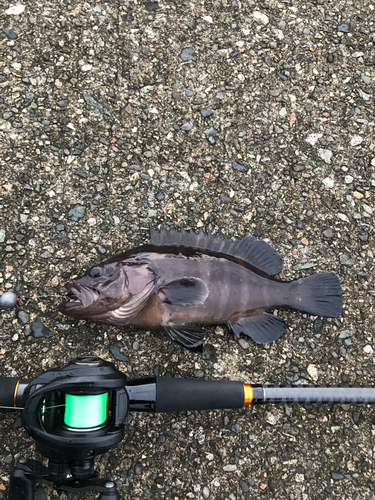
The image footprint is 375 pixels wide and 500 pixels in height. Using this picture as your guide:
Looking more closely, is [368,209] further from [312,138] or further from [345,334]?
[345,334]

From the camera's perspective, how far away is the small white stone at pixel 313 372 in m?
2.71

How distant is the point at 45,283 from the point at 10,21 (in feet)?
6.35

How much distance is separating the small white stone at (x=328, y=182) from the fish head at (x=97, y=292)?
1.62m

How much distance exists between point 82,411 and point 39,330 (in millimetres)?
889

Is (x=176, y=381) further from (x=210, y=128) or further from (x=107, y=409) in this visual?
(x=210, y=128)

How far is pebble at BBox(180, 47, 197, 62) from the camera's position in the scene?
3100 mm

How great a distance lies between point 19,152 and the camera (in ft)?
9.24

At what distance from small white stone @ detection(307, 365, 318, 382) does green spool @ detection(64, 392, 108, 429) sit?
1.45 metres

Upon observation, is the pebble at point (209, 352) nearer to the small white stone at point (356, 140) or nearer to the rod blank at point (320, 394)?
the rod blank at point (320, 394)

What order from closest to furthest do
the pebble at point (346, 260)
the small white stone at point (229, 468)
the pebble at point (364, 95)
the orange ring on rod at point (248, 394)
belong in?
the orange ring on rod at point (248, 394)
the small white stone at point (229, 468)
the pebble at point (346, 260)
the pebble at point (364, 95)

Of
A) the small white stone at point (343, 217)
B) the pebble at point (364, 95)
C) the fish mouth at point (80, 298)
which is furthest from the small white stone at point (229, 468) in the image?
the pebble at point (364, 95)

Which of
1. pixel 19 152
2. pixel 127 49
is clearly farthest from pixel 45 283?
pixel 127 49

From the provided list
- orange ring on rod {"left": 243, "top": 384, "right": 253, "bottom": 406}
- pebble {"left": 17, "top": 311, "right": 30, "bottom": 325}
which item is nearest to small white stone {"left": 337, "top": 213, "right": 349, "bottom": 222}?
orange ring on rod {"left": 243, "top": 384, "right": 253, "bottom": 406}

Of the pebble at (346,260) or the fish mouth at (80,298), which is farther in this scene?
the pebble at (346,260)
